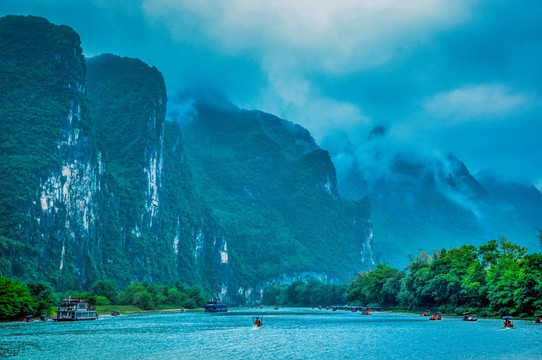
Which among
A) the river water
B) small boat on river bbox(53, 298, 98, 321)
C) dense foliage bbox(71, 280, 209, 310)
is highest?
dense foliage bbox(71, 280, 209, 310)

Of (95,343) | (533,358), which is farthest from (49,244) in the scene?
(533,358)

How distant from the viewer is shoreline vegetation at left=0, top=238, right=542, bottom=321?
9438 centimetres

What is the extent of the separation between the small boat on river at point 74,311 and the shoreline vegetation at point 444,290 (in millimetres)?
3532

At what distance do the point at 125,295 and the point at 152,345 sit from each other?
11243cm

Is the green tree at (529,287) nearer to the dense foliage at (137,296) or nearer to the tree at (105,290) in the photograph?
the dense foliage at (137,296)

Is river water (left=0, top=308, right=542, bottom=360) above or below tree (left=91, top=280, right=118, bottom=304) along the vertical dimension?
below

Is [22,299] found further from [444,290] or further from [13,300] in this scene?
[444,290]

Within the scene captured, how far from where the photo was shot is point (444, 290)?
120 metres

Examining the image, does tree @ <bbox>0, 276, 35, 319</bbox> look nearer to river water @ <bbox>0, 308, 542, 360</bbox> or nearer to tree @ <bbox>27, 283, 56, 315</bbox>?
tree @ <bbox>27, 283, 56, 315</bbox>

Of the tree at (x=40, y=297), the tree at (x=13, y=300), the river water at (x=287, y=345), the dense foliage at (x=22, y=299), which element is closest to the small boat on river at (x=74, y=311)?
the tree at (x=40, y=297)

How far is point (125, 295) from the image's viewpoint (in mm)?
169875

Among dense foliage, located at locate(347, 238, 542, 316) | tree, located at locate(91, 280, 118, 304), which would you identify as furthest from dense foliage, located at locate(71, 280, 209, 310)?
dense foliage, located at locate(347, 238, 542, 316)

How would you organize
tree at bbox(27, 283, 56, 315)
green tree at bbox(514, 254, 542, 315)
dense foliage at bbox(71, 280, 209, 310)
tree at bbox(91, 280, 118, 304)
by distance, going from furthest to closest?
tree at bbox(91, 280, 118, 304) < dense foliage at bbox(71, 280, 209, 310) < tree at bbox(27, 283, 56, 315) < green tree at bbox(514, 254, 542, 315)

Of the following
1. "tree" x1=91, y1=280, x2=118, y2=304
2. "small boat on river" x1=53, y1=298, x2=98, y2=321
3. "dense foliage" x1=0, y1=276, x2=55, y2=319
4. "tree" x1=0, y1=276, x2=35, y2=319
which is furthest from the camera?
"tree" x1=91, y1=280, x2=118, y2=304
